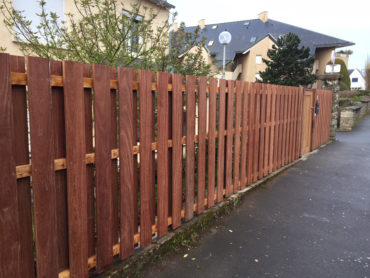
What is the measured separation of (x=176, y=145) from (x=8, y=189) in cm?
164

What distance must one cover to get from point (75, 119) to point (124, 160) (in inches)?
22.5

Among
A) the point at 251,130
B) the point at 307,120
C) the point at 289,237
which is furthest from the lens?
the point at 307,120

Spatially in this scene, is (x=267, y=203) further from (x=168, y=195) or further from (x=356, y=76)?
(x=356, y=76)

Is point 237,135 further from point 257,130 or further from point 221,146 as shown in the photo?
point 257,130

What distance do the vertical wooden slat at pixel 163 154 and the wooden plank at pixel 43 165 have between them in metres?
Answer: 1.09

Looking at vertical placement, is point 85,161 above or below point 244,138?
above

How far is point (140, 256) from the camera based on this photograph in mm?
2598

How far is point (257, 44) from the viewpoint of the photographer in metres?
31.2

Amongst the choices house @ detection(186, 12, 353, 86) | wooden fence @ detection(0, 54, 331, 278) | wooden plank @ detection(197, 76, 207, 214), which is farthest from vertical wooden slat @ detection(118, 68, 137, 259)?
house @ detection(186, 12, 353, 86)

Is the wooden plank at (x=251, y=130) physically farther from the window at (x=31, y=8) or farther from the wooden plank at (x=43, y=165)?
the window at (x=31, y=8)

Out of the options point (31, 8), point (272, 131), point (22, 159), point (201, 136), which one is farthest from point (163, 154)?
point (31, 8)

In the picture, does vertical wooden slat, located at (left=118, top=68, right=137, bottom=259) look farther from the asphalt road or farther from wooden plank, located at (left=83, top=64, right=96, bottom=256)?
the asphalt road

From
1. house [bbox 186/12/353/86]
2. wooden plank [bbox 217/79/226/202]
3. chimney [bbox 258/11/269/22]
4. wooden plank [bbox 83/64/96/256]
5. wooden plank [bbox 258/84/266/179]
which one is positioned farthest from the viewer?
chimney [bbox 258/11/269/22]

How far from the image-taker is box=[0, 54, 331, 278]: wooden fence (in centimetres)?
177
